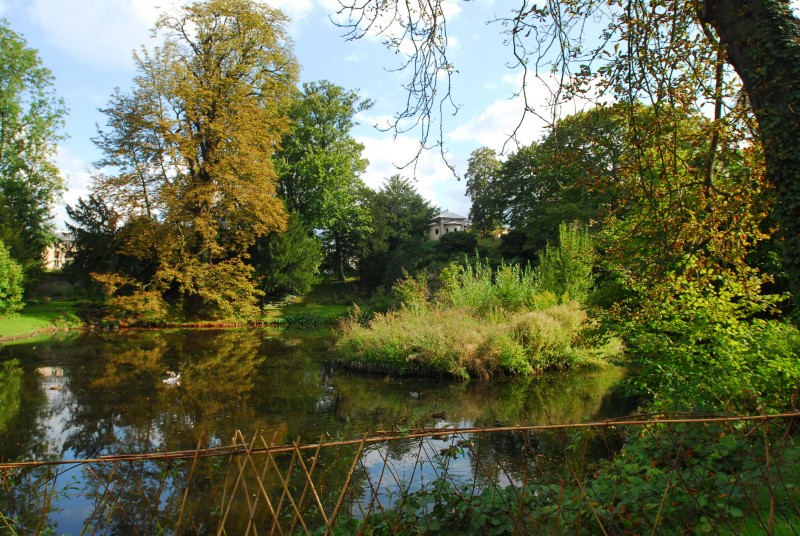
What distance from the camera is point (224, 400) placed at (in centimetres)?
1076

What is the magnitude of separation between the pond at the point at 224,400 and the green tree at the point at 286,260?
12540 mm

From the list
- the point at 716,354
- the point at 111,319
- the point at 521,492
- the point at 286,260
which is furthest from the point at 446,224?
the point at 521,492

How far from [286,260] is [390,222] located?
11728 millimetres

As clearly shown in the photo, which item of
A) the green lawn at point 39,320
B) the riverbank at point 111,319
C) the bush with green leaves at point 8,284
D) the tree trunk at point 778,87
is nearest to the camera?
the tree trunk at point 778,87

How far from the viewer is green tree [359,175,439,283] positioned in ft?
123

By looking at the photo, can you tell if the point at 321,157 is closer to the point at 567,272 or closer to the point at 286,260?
the point at 286,260

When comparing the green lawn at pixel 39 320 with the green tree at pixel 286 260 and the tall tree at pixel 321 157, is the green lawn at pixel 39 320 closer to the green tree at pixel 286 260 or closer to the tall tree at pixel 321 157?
the green tree at pixel 286 260

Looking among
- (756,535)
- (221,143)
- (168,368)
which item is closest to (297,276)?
(221,143)

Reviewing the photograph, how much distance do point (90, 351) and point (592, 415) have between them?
628 inches

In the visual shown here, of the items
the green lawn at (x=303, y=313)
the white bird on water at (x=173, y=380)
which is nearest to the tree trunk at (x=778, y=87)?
the white bird on water at (x=173, y=380)

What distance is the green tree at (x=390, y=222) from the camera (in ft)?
123

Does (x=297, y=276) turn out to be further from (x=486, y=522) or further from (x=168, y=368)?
(x=486, y=522)

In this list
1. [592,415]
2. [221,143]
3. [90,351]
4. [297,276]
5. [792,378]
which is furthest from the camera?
[297,276]

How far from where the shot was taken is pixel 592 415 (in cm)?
893
